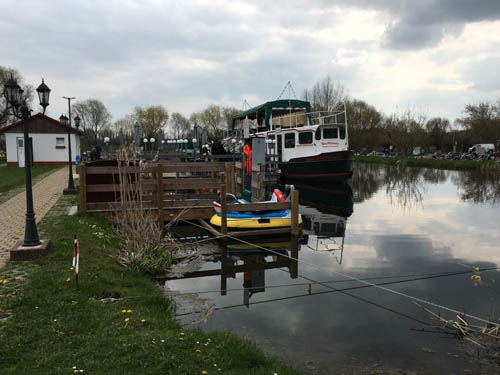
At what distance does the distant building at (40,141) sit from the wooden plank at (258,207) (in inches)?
1039

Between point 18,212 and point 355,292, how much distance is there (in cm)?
903

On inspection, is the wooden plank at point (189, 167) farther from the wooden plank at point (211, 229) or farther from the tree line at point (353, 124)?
the tree line at point (353, 124)

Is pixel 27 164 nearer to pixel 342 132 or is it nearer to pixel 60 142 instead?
pixel 342 132

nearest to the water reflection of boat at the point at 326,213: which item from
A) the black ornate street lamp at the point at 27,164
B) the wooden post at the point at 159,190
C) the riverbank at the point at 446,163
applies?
the wooden post at the point at 159,190

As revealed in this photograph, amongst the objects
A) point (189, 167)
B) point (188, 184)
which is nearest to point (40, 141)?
point (189, 167)

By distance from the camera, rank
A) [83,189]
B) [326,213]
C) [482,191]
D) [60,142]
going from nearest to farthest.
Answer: [83,189], [326,213], [482,191], [60,142]

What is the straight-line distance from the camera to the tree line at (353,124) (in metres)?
48.0

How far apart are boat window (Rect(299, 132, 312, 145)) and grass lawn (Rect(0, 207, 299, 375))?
2007 cm

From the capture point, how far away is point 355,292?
7.21 m

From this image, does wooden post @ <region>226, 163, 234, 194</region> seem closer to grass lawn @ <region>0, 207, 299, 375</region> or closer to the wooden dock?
the wooden dock

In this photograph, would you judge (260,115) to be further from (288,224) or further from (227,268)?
(227,268)

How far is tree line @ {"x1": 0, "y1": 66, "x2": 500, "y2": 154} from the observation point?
4803 centimetres

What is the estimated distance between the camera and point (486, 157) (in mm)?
47812

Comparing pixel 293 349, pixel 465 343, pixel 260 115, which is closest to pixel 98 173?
pixel 293 349
